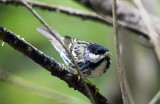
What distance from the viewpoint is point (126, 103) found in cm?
145

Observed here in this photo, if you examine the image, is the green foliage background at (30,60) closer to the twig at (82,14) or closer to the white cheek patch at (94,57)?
the twig at (82,14)

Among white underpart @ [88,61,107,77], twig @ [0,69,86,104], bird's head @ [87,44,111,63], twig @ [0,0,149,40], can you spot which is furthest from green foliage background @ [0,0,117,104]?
twig @ [0,69,86,104]

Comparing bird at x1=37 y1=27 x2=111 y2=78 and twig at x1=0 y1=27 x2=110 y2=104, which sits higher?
twig at x1=0 y1=27 x2=110 y2=104

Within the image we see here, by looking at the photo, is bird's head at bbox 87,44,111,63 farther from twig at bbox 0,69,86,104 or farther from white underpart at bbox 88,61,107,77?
twig at bbox 0,69,86,104

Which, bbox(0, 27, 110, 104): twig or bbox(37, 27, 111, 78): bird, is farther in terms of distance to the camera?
bbox(37, 27, 111, 78): bird

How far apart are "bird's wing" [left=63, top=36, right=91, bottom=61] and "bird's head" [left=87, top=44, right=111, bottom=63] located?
8 cm

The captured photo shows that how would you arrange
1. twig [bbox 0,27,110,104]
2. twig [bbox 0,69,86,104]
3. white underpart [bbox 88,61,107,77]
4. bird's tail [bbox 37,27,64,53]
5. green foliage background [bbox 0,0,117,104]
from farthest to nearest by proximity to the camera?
1. green foliage background [bbox 0,0,117,104]
2. bird's tail [bbox 37,27,64,53]
3. white underpart [bbox 88,61,107,77]
4. twig [bbox 0,69,86,104]
5. twig [bbox 0,27,110,104]

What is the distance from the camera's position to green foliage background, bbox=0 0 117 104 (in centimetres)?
346

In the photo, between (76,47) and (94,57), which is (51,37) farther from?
(94,57)

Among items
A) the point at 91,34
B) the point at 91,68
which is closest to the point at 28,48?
the point at 91,68

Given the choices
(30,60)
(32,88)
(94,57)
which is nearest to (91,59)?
(94,57)

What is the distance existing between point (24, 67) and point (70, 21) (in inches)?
31.8

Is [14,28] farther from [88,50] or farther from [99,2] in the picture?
[88,50]

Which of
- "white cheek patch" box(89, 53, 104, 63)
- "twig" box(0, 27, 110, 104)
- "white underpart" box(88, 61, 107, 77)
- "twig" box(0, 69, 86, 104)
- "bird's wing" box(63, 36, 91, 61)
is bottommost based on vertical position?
"bird's wing" box(63, 36, 91, 61)
